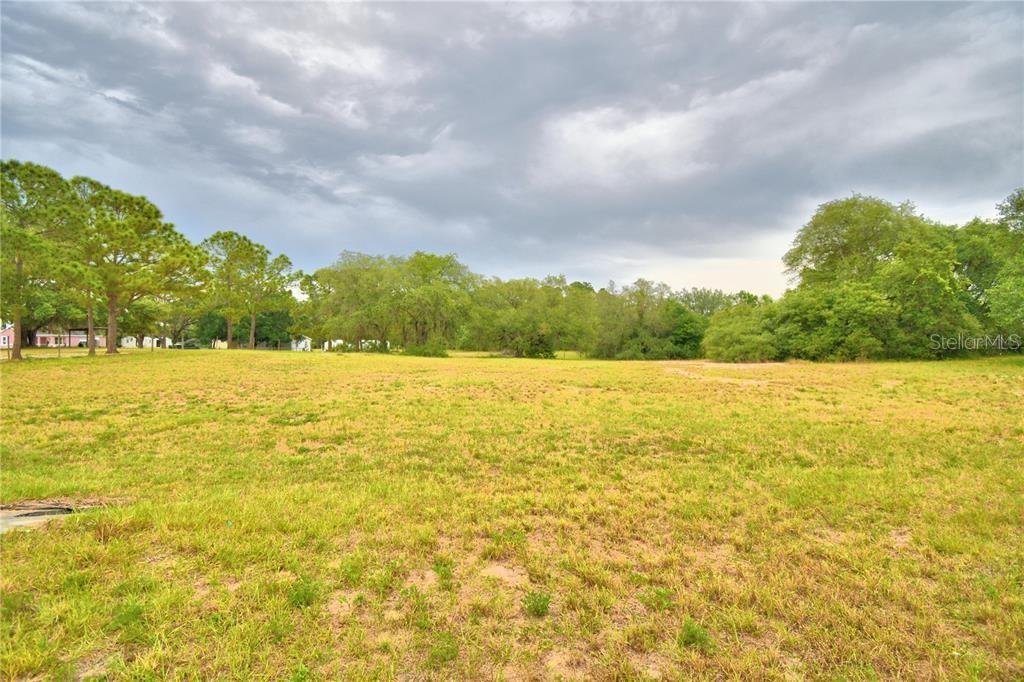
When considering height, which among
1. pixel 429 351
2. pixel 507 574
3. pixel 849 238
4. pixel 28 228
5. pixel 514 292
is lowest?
pixel 507 574

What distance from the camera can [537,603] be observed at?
3123 mm

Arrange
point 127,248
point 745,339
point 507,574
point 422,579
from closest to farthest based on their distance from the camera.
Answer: point 422,579, point 507,574, point 127,248, point 745,339

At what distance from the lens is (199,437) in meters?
7.78

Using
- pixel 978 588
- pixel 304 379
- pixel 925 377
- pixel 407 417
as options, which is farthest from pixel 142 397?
pixel 925 377

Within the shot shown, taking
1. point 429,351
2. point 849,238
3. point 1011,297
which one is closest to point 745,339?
point 1011,297

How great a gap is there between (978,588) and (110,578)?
6.54 meters

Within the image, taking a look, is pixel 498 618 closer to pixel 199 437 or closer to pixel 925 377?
pixel 199 437

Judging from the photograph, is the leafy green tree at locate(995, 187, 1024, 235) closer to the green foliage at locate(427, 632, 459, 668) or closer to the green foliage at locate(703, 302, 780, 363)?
the green foliage at locate(703, 302, 780, 363)

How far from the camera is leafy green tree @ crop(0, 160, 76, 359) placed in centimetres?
2177

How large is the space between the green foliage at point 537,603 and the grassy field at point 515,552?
0.06 feet

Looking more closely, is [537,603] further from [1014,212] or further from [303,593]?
[1014,212]

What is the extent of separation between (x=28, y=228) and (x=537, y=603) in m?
33.1

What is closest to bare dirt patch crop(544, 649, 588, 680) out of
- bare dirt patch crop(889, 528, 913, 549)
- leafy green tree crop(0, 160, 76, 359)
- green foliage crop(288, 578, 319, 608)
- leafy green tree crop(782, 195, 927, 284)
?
green foliage crop(288, 578, 319, 608)

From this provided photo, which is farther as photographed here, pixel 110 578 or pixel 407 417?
pixel 407 417
